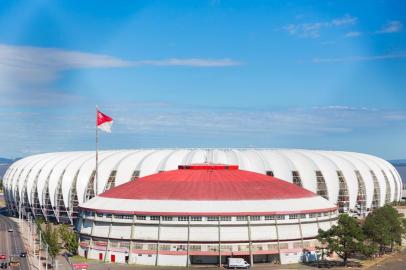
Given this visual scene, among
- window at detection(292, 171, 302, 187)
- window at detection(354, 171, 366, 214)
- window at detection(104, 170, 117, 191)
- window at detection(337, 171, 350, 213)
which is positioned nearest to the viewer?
window at detection(292, 171, 302, 187)

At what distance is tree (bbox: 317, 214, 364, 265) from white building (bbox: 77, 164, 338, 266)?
616 cm

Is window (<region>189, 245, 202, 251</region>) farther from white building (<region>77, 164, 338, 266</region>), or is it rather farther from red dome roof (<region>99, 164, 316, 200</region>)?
red dome roof (<region>99, 164, 316, 200</region>)

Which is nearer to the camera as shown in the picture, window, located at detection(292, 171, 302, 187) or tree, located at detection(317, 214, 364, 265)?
tree, located at detection(317, 214, 364, 265)

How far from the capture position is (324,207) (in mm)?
99438

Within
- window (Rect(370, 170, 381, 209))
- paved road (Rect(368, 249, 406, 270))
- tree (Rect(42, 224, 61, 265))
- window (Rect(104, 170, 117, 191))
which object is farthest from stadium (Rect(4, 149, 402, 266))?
window (Rect(370, 170, 381, 209))

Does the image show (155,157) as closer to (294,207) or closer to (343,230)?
(294,207)

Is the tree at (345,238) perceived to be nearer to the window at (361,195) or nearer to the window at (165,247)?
the window at (165,247)

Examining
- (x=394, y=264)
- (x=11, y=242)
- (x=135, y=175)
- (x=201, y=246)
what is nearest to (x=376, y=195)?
(x=394, y=264)

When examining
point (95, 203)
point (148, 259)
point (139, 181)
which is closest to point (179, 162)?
point (139, 181)

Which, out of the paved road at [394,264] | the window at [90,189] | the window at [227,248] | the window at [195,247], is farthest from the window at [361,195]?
the window at [90,189]

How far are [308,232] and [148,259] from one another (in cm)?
2847

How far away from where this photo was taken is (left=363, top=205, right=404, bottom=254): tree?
93.6 m

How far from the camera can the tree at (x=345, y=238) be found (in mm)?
86000

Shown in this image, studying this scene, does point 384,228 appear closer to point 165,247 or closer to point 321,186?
point 165,247
